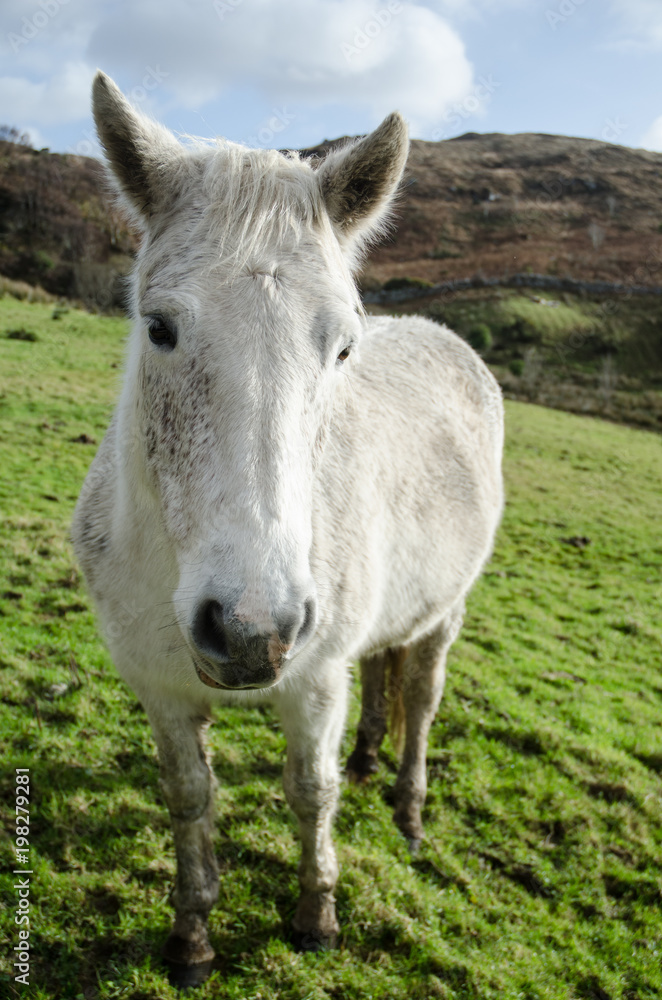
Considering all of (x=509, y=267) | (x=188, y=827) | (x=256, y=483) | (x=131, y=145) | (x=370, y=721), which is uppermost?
(x=509, y=267)

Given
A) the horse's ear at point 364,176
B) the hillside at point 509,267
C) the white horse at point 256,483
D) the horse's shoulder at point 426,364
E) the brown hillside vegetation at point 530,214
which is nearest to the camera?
the white horse at point 256,483

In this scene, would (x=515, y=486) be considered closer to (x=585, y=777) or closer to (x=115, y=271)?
(x=585, y=777)

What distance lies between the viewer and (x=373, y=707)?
4461 mm

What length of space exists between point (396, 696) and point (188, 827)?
191 centimetres

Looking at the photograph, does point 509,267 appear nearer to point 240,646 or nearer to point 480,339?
point 480,339

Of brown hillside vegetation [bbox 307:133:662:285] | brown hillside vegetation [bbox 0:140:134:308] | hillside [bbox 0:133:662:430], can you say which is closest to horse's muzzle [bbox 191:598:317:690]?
hillside [bbox 0:133:662:430]

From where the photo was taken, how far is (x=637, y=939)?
3.42 meters

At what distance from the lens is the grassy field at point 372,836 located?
288 cm

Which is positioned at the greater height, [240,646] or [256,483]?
[256,483]

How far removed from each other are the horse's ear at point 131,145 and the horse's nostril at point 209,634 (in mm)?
1485

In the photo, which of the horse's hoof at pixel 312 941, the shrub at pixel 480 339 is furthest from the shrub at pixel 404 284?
the horse's hoof at pixel 312 941

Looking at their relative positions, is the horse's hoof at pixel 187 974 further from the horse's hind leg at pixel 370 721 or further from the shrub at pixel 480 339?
the shrub at pixel 480 339

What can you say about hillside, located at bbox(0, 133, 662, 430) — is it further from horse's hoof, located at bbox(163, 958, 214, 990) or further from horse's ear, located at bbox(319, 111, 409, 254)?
horse's hoof, located at bbox(163, 958, 214, 990)

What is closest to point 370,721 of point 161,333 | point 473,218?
point 161,333
